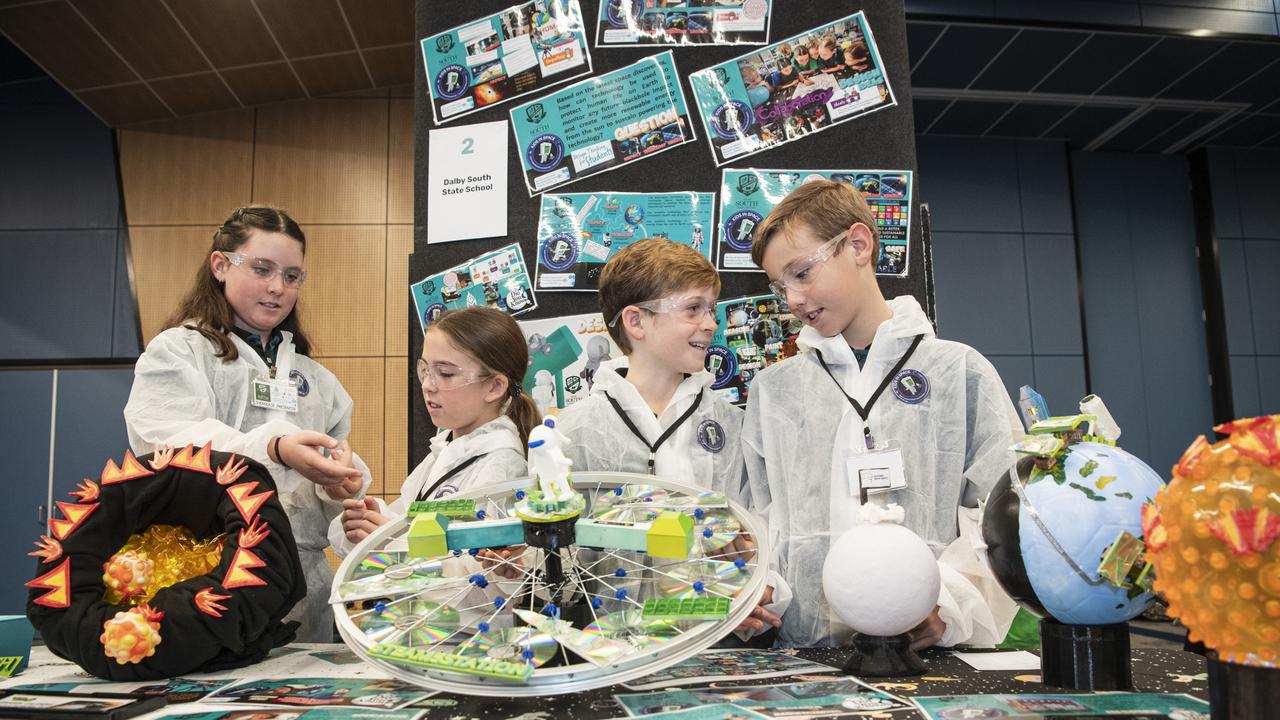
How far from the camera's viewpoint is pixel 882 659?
124 centimetres

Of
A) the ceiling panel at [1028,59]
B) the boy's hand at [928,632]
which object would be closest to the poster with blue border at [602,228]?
the boy's hand at [928,632]

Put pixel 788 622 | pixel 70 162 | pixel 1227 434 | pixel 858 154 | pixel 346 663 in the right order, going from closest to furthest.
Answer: pixel 1227 434 < pixel 346 663 < pixel 788 622 < pixel 858 154 < pixel 70 162

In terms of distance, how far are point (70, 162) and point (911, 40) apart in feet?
19.4

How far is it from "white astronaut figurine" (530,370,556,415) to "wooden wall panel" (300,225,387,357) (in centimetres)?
337

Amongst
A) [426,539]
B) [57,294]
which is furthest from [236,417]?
[57,294]

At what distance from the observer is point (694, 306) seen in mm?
1972

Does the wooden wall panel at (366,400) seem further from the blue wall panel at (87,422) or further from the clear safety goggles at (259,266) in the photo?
the clear safety goggles at (259,266)

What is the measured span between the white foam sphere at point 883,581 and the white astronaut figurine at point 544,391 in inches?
52.3

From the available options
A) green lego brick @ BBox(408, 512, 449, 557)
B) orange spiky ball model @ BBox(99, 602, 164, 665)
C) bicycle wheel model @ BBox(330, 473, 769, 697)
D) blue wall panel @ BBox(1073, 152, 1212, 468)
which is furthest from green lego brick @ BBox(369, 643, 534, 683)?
blue wall panel @ BBox(1073, 152, 1212, 468)

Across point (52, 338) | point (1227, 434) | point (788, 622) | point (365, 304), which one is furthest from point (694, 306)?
point (52, 338)

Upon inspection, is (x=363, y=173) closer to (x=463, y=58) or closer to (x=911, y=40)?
(x=463, y=58)

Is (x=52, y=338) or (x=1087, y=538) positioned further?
(x=52, y=338)

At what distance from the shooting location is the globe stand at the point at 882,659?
1.23 m

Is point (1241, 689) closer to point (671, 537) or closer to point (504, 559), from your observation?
point (671, 537)
